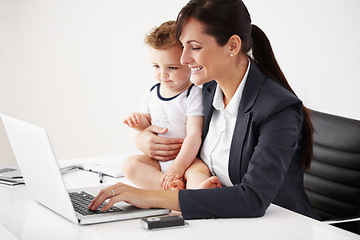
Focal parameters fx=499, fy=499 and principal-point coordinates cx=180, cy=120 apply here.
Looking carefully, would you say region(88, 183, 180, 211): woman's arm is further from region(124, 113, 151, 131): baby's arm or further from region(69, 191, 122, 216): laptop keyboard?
region(124, 113, 151, 131): baby's arm

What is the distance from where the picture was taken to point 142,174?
1.84 metres

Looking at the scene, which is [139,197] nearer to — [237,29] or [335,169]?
[237,29]

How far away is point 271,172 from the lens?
1491 millimetres

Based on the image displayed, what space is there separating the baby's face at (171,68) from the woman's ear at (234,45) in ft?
0.95

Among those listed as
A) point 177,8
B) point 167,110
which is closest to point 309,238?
point 167,110

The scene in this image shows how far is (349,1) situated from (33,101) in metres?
3.02

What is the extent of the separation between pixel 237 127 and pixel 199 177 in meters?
0.22

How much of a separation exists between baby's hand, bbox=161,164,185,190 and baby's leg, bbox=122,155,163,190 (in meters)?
0.04

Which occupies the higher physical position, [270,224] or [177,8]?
[177,8]

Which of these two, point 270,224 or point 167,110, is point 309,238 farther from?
point 167,110

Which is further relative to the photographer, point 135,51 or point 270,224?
point 135,51

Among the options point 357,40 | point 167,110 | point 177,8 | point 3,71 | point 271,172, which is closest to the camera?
point 271,172

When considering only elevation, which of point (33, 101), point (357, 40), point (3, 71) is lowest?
point (33, 101)

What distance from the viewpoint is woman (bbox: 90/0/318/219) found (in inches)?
55.9
